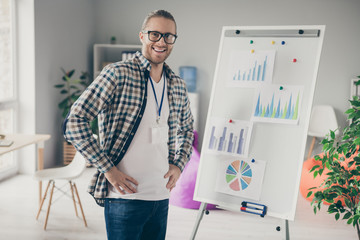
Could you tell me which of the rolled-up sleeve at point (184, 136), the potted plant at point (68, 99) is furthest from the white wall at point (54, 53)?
the rolled-up sleeve at point (184, 136)

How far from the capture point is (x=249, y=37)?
2756 mm

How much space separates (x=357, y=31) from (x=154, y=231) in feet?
16.0

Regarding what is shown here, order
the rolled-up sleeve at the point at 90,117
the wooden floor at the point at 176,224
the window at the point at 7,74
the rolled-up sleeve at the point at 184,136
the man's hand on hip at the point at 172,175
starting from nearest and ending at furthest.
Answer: the rolled-up sleeve at the point at 90,117, the man's hand on hip at the point at 172,175, the rolled-up sleeve at the point at 184,136, the wooden floor at the point at 176,224, the window at the point at 7,74

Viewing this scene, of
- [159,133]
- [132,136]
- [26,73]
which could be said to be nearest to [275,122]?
[159,133]

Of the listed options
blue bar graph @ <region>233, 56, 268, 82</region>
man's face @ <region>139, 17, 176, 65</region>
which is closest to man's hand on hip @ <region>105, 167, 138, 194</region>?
man's face @ <region>139, 17, 176, 65</region>

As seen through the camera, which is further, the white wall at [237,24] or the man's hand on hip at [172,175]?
the white wall at [237,24]

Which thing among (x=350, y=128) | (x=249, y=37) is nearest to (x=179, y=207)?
(x=249, y=37)

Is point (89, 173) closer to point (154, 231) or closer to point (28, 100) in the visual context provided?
point (28, 100)

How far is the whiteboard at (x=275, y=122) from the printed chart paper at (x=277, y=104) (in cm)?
2

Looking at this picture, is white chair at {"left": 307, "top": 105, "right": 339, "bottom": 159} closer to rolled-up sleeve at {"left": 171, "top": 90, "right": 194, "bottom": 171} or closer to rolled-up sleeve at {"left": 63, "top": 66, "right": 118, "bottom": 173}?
rolled-up sleeve at {"left": 171, "top": 90, "right": 194, "bottom": 171}

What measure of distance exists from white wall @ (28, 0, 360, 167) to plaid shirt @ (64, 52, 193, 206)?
11.0 ft

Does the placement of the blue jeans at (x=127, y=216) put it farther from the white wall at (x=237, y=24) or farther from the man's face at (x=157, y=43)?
the white wall at (x=237, y=24)

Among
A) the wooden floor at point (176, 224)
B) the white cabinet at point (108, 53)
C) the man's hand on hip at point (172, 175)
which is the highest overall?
the white cabinet at point (108, 53)

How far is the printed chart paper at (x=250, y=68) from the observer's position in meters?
2.63
